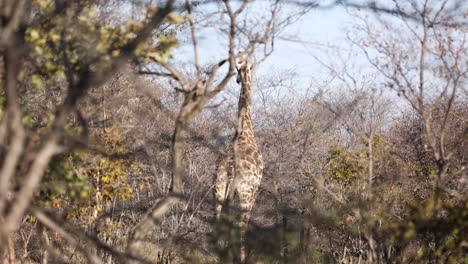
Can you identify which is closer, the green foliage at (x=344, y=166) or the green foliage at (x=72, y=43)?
the green foliage at (x=72, y=43)

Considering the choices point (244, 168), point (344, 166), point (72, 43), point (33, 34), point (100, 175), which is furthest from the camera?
point (344, 166)

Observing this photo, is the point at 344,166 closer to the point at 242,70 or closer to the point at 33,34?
the point at 242,70

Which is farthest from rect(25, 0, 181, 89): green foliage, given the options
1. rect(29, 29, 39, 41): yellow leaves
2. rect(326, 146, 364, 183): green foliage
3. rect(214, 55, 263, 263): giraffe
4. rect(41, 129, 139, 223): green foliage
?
rect(326, 146, 364, 183): green foliage

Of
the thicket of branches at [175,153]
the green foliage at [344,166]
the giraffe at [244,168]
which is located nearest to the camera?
the thicket of branches at [175,153]

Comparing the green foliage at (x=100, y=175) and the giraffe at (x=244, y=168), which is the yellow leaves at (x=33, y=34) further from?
the giraffe at (x=244, y=168)

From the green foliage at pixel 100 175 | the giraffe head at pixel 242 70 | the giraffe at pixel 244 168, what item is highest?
the giraffe head at pixel 242 70

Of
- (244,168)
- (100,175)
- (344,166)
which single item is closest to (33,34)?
(100,175)

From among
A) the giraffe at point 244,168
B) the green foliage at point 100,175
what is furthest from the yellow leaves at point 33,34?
the giraffe at point 244,168

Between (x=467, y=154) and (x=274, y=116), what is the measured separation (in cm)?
436

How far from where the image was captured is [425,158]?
10.6 metres

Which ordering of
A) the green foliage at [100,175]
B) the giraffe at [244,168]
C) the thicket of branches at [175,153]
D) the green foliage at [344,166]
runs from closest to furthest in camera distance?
the thicket of branches at [175,153], the green foliage at [100,175], the giraffe at [244,168], the green foliage at [344,166]

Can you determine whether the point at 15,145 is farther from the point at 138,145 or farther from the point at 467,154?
the point at 467,154

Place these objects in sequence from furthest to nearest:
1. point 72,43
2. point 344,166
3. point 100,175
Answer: point 344,166
point 100,175
point 72,43

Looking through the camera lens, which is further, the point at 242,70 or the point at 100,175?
the point at 242,70
